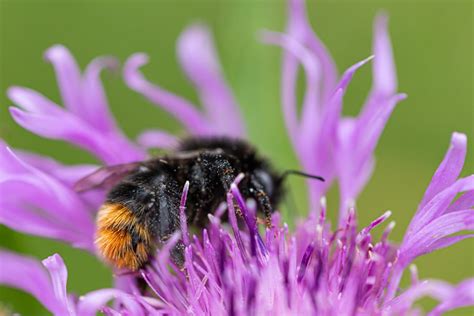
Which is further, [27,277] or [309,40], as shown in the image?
[309,40]

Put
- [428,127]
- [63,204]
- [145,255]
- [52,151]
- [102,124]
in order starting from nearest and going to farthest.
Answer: [145,255] < [63,204] < [102,124] < [52,151] < [428,127]

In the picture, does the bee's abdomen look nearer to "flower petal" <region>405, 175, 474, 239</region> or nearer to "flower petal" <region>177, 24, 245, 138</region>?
"flower petal" <region>405, 175, 474, 239</region>

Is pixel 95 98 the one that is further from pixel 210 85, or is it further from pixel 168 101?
pixel 210 85

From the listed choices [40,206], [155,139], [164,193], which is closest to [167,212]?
[164,193]

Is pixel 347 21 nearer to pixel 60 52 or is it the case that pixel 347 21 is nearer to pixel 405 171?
pixel 405 171

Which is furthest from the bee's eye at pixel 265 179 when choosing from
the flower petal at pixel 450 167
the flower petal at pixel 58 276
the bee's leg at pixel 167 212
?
the flower petal at pixel 58 276

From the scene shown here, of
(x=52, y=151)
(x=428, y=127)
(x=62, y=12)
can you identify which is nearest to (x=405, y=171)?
(x=428, y=127)

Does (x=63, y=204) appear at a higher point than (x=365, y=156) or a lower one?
lower
